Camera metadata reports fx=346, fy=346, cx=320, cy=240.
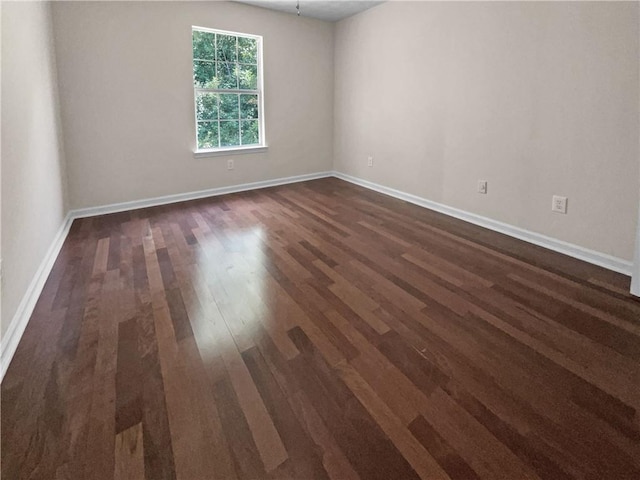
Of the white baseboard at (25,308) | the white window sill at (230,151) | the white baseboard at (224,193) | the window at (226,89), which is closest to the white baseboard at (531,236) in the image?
the white baseboard at (224,193)

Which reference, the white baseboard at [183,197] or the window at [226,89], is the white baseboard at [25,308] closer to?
the white baseboard at [183,197]

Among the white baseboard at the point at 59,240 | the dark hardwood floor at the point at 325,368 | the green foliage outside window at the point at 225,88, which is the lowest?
the dark hardwood floor at the point at 325,368

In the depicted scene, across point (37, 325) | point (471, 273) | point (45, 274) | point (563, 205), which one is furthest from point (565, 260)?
point (45, 274)

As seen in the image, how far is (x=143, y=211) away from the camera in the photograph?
156 inches

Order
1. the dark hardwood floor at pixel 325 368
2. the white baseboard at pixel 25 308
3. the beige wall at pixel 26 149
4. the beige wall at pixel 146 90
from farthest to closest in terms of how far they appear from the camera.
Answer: the beige wall at pixel 146 90 → the beige wall at pixel 26 149 → the white baseboard at pixel 25 308 → the dark hardwood floor at pixel 325 368

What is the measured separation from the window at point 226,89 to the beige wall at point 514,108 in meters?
1.53

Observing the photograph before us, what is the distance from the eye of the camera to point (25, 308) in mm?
1931

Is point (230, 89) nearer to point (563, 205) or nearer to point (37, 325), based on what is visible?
point (37, 325)

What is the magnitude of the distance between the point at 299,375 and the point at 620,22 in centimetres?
305

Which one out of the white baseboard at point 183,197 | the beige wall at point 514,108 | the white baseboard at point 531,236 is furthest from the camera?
the white baseboard at point 183,197

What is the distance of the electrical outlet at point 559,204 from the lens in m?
2.78

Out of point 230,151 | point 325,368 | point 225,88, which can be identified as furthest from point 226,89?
point 325,368

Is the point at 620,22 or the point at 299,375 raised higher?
the point at 620,22

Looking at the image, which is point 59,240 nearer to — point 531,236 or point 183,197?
point 183,197
